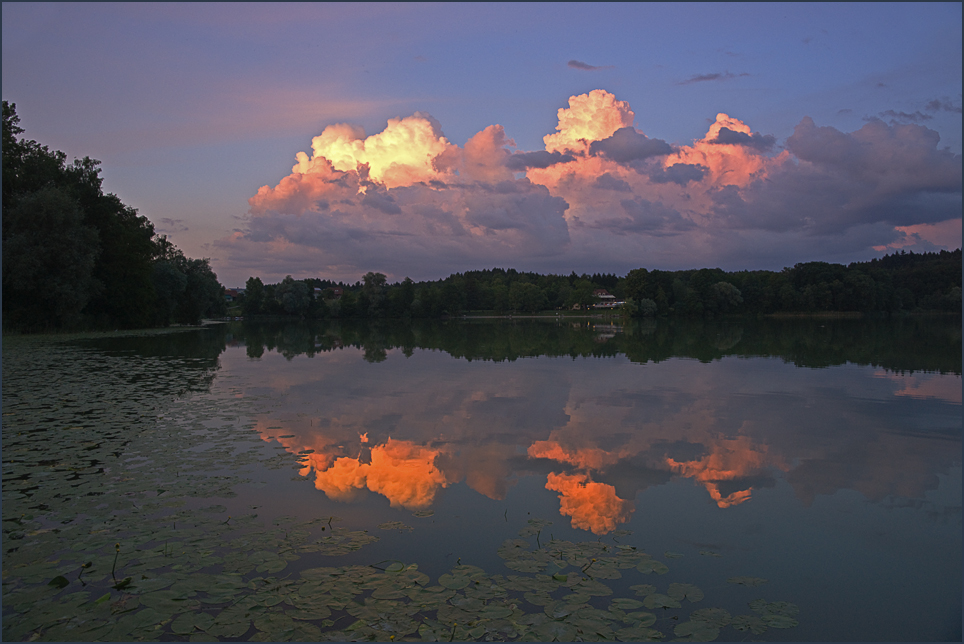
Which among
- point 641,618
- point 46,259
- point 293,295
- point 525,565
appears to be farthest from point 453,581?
point 293,295

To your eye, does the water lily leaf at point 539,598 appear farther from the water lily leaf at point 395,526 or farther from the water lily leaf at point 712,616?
the water lily leaf at point 395,526

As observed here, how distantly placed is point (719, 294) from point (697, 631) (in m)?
112

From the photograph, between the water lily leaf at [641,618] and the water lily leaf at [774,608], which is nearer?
the water lily leaf at [641,618]

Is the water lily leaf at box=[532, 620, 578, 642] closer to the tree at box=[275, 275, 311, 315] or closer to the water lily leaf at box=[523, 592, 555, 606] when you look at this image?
the water lily leaf at box=[523, 592, 555, 606]

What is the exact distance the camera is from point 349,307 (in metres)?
113

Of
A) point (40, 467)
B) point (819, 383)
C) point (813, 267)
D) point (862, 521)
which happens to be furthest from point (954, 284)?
point (40, 467)

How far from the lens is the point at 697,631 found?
4.32 meters

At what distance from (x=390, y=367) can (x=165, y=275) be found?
153ft

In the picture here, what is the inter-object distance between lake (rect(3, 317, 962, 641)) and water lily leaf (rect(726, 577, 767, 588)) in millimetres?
23

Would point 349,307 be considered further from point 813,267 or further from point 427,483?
point 427,483

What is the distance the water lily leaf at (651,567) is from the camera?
5.29m

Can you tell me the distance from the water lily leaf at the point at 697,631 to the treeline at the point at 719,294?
94.2m

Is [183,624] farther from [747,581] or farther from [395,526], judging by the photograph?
[747,581]

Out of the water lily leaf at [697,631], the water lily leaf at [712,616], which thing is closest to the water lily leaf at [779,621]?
the water lily leaf at [712,616]
